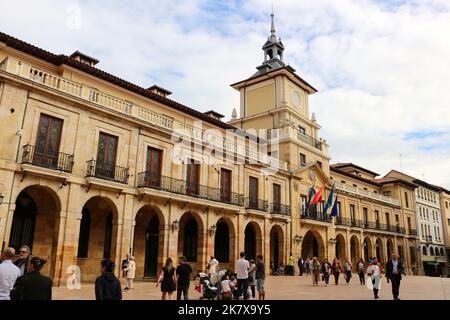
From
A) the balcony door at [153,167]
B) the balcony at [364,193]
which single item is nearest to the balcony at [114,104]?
the balcony door at [153,167]

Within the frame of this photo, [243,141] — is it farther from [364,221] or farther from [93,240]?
[364,221]

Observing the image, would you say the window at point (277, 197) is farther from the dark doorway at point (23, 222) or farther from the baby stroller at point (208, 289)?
the dark doorway at point (23, 222)

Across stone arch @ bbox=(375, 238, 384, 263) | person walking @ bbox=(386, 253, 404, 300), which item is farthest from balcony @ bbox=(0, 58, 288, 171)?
stone arch @ bbox=(375, 238, 384, 263)

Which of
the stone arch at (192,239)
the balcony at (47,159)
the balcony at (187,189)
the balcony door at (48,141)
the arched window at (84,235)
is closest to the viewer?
the balcony at (47,159)

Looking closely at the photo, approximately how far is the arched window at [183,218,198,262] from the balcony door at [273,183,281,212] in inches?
262

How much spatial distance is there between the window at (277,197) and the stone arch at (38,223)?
15.2m

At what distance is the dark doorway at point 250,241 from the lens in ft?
85.3

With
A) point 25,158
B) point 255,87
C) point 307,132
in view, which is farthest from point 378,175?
point 25,158

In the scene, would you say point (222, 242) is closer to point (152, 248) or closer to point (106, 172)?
point (152, 248)

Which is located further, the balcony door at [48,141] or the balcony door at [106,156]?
the balcony door at [106,156]

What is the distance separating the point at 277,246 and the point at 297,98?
45.0 feet

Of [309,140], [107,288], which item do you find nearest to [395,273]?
[107,288]

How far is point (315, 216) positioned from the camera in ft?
99.1
